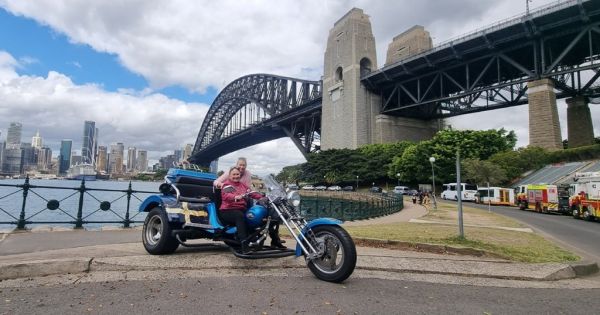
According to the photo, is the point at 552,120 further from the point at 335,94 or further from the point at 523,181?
the point at 335,94

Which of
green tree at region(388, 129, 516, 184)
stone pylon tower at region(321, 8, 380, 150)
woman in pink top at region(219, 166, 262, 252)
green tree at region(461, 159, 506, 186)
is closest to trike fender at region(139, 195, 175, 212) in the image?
woman in pink top at region(219, 166, 262, 252)

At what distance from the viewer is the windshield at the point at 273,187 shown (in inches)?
205

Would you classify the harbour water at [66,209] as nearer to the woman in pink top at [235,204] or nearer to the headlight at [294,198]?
the woman in pink top at [235,204]

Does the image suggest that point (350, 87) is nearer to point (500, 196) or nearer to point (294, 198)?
point (500, 196)

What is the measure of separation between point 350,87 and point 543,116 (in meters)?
31.8

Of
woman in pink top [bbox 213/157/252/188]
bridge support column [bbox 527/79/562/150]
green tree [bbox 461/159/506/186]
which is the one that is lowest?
woman in pink top [bbox 213/157/252/188]

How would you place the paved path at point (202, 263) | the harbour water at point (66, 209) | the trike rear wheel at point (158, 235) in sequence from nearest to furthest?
the paved path at point (202, 263) < the trike rear wheel at point (158, 235) < the harbour water at point (66, 209)

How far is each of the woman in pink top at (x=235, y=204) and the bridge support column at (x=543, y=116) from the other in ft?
163

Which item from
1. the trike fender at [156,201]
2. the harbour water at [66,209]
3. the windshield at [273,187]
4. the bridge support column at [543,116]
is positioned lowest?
the harbour water at [66,209]

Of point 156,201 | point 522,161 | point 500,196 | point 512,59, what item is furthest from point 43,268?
point 512,59

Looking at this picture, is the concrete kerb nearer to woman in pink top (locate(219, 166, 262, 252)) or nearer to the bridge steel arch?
woman in pink top (locate(219, 166, 262, 252))

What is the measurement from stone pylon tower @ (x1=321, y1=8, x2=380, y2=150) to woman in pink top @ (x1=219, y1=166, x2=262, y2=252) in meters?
63.7

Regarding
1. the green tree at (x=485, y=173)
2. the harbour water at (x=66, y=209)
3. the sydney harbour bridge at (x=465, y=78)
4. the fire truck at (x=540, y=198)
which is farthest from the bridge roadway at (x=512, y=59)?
the harbour water at (x=66, y=209)

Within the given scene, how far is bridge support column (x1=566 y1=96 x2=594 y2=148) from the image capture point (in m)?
51.7
